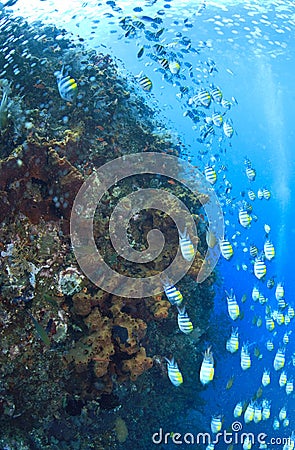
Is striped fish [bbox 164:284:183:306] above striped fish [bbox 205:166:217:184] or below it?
below

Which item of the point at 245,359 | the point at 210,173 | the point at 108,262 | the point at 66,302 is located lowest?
the point at 245,359

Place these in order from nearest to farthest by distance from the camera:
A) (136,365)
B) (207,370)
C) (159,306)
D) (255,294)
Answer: (207,370), (136,365), (159,306), (255,294)

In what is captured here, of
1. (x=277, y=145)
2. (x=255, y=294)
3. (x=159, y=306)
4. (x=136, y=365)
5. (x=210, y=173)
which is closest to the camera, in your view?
(x=136, y=365)

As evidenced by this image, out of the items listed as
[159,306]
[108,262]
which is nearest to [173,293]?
[159,306]

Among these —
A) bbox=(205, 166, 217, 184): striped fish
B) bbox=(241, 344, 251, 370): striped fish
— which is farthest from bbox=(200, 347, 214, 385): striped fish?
bbox=(205, 166, 217, 184): striped fish

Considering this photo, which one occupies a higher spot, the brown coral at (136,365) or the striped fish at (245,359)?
the brown coral at (136,365)

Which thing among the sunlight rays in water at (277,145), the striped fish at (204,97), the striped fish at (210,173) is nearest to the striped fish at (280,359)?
the striped fish at (210,173)

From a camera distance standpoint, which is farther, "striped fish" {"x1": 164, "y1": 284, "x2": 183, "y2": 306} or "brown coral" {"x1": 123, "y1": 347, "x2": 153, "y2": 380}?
"brown coral" {"x1": 123, "y1": 347, "x2": 153, "y2": 380}

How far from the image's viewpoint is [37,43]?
9.48m

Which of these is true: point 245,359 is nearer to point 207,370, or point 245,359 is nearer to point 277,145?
point 207,370

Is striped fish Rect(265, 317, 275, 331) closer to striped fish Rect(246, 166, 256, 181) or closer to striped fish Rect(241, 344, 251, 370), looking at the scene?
striped fish Rect(241, 344, 251, 370)

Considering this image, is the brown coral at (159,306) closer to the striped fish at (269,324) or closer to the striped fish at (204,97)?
the striped fish at (269,324)

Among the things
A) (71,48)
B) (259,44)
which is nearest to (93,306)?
(71,48)

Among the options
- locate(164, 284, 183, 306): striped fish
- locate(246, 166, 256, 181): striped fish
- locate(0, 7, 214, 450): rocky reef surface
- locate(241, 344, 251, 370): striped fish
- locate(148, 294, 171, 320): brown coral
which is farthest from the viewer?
locate(246, 166, 256, 181): striped fish
